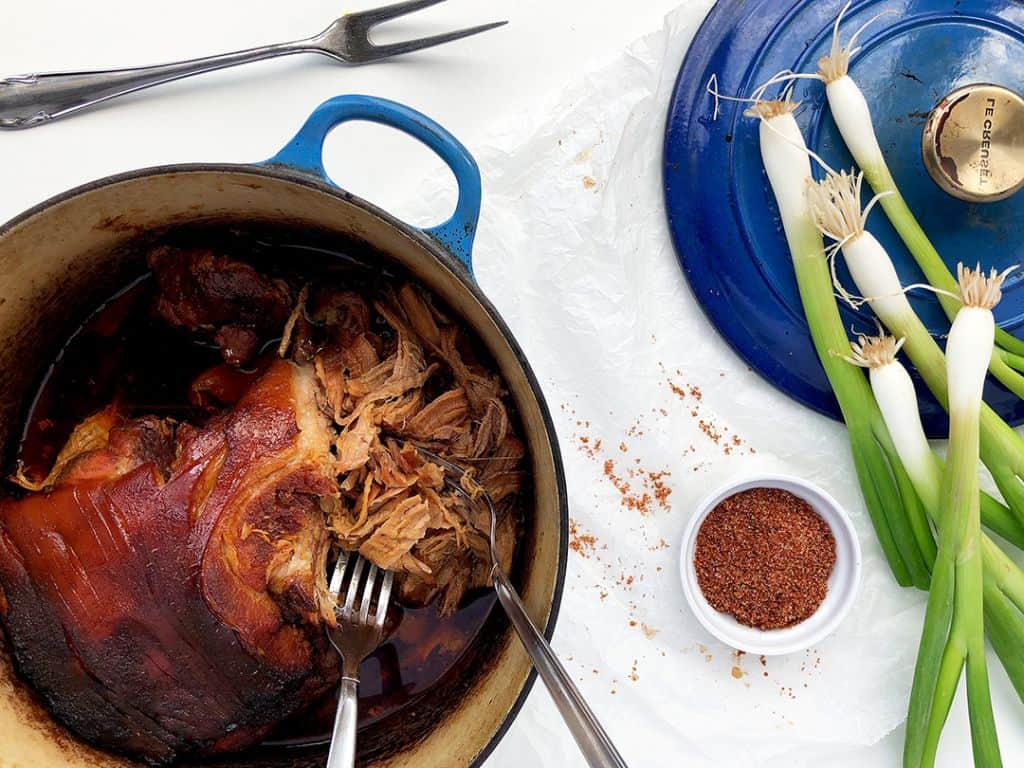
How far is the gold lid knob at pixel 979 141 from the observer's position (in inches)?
45.6

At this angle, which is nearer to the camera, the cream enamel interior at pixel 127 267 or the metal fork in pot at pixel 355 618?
the cream enamel interior at pixel 127 267

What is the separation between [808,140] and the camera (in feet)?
4.06

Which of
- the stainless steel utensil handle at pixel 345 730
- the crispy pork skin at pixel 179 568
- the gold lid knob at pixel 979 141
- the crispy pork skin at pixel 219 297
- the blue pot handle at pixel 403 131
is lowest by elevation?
the stainless steel utensil handle at pixel 345 730

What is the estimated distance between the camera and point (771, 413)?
1.27 metres

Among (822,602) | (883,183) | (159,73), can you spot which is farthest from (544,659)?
(159,73)

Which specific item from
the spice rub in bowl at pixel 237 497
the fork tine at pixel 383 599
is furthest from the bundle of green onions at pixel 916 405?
the fork tine at pixel 383 599

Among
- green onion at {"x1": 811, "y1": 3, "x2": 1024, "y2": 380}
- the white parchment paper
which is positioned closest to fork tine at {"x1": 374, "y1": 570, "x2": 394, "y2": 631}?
the white parchment paper

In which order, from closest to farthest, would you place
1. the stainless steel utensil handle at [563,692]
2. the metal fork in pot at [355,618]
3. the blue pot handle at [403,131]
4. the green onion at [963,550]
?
the stainless steel utensil handle at [563,692] < the blue pot handle at [403,131] < the metal fork in pot at [355,618] < the green onion at [963,550]

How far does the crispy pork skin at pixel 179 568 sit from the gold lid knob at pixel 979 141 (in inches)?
35.7

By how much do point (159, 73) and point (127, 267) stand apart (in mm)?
283

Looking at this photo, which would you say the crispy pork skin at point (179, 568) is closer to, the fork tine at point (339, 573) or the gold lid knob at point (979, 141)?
the fork tine at point (339, 573)

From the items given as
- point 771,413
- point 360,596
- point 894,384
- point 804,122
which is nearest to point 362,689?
point 360,596

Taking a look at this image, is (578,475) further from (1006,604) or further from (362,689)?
(1006,604)

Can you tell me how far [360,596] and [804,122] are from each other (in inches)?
35.9
